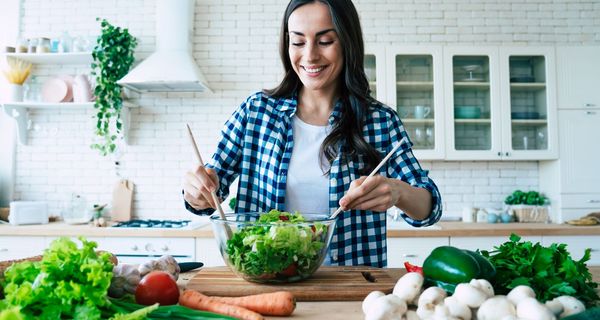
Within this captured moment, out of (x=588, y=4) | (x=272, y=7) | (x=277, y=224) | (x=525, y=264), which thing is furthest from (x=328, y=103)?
(x=588, y=4)

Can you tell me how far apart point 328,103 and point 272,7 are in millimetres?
2446

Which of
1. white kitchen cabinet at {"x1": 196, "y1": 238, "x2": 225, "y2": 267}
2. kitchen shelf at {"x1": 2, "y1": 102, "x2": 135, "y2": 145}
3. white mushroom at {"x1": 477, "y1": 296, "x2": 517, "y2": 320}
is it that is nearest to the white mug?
white kitchen cabinet at {"x1": 196, "y1": 238, "x2": 225, "y2": 267}

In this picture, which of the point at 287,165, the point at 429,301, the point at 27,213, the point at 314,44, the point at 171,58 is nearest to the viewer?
the point at 429,301

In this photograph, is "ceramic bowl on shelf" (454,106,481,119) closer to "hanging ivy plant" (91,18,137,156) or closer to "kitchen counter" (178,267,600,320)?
"hanging ivy plant" (91,18,137,156)

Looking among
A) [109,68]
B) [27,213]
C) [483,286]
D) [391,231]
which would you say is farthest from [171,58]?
[483,286]

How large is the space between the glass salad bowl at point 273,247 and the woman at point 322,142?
1.07 feet

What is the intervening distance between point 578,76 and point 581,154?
636 mm

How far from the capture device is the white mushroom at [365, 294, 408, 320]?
92 cm

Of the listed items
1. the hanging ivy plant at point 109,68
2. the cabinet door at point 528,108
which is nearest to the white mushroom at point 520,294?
the cabinet door at point 528,108

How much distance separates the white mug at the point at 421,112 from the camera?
3711 mm

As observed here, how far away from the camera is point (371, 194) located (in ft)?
4.43

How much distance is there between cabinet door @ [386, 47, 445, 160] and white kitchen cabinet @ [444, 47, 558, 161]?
0.25ft

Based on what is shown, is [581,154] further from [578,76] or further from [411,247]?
[411,247]

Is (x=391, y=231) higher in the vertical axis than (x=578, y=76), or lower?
lower
